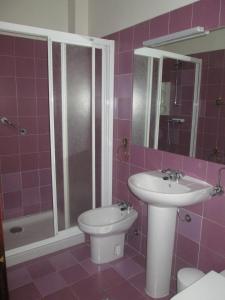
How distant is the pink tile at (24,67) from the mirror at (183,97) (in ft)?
4.11

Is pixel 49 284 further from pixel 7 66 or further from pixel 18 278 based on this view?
pixel 7 66

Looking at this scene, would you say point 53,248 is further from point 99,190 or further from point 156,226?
point 156,226

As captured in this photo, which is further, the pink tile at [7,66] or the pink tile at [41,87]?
the pink tile at [41,87]

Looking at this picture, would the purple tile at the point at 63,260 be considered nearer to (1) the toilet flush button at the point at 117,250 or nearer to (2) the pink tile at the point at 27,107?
(1) the toilet flush button at the point at 117,250

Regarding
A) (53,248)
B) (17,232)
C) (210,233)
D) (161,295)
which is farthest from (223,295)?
(17,232)

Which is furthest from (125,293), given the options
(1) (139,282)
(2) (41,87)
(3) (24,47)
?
(3) (24,47)

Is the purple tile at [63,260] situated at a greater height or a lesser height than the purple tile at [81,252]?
lesser

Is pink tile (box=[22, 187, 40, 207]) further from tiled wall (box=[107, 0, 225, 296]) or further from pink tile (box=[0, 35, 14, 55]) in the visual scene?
pink tile (box=[0, 35, 14, 55])

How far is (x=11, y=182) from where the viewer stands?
9.41ft

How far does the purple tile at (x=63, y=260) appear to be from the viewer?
221 cm

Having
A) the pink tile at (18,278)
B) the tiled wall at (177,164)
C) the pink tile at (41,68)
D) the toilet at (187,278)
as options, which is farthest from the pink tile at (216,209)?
the pink tile at (41,68)

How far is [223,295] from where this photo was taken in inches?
45.6

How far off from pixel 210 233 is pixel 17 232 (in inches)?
77.8

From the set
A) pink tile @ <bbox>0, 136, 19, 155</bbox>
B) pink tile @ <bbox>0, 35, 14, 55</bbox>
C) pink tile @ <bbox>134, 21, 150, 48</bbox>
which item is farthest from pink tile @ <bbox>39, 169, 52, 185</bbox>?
pink tile @ <bbox>134, 21, 150, 48</bbox>
